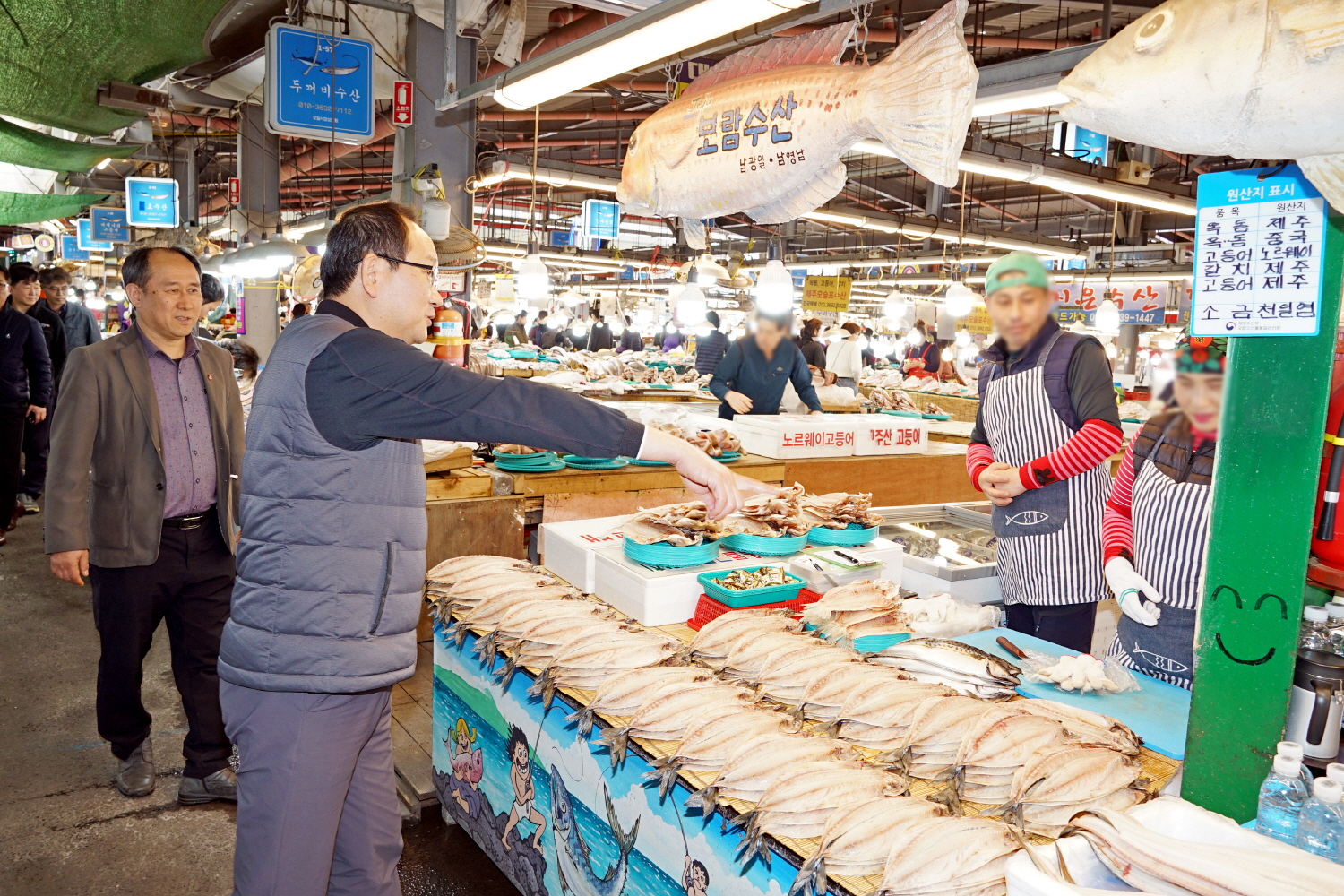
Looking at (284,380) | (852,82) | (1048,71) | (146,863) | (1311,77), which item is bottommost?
(146,863)

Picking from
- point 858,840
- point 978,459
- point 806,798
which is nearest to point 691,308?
point 978,459

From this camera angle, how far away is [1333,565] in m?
2.38

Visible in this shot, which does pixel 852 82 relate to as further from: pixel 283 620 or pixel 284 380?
pixel 283 620

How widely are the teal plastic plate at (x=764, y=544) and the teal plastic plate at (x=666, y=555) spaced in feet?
0.93

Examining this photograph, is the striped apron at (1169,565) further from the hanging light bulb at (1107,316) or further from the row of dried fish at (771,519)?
the hanging light bulb at (1107,316)

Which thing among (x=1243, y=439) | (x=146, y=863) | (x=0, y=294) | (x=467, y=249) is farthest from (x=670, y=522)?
(x=0, y=294)

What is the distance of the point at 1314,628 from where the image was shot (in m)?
1.93

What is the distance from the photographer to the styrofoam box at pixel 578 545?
10.7ft

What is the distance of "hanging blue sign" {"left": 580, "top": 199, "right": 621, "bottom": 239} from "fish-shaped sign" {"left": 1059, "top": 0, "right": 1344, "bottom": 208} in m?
13.1

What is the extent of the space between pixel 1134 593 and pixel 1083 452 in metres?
0.62

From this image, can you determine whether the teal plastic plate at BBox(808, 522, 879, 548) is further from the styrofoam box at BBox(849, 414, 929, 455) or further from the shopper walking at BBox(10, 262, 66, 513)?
the shopper walking at BBox(10, 262, 66, 513)

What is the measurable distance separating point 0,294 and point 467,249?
12.4ft

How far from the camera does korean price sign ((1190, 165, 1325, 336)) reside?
148 centimetres

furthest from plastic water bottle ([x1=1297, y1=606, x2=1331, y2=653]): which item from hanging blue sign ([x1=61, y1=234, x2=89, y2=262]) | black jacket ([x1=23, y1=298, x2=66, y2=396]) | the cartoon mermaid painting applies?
hanging blue sign ([x1=61, y1=234, x2=89, y2=262])
